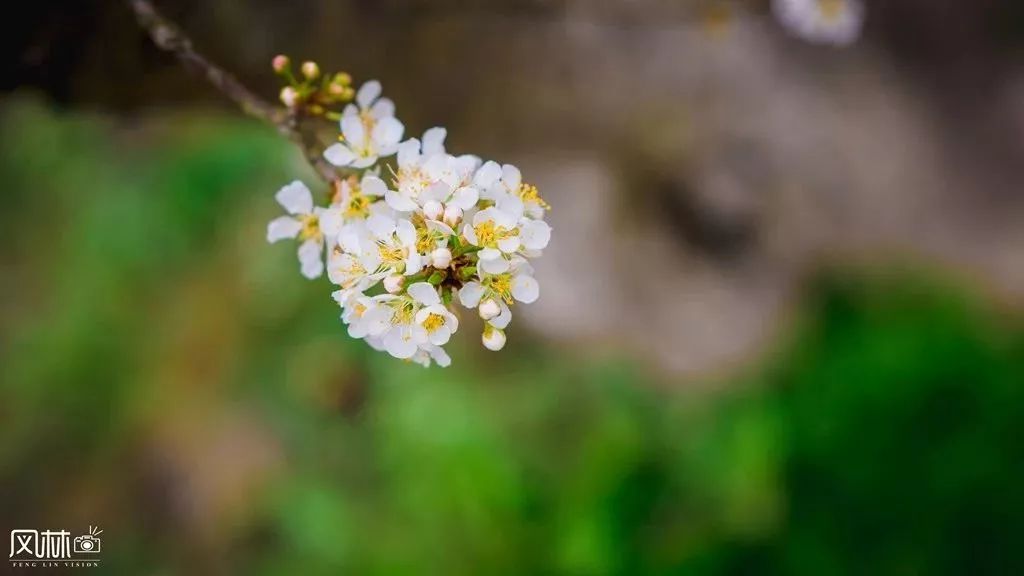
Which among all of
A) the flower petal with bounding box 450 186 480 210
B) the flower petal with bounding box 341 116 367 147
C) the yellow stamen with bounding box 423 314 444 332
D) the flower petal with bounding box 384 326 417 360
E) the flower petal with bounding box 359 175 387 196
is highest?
the flower petal with bounding box 341 116 367 147

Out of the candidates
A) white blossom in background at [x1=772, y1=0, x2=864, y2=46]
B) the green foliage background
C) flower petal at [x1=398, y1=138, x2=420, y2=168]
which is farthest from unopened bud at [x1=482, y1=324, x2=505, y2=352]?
white blossom in background at [x1=772, y1=0, x2=864, y2=46]

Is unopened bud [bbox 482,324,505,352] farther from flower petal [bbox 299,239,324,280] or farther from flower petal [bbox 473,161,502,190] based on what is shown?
flower petal [bbox 299,239,324,280]

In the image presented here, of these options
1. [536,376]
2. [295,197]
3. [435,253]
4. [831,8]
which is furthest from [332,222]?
[831,8]

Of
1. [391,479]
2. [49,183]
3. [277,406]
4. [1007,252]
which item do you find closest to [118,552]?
[277,406]

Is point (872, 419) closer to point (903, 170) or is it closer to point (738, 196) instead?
point (738, 196)

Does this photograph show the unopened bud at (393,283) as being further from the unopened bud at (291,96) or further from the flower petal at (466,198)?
the unopened bud at (291,96)

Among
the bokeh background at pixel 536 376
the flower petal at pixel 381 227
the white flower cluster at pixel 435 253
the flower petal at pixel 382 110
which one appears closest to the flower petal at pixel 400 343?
the white flower cluster at pixel 435 253
